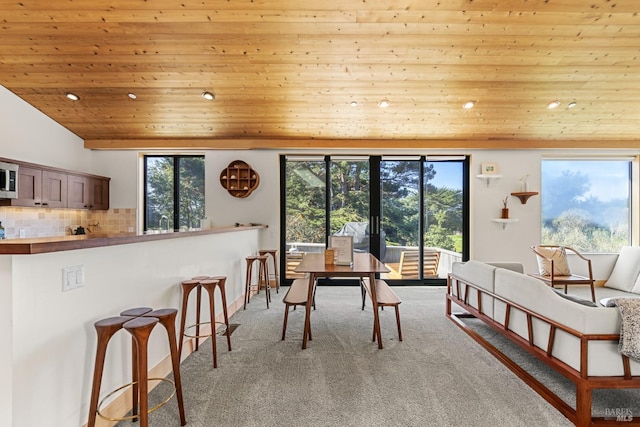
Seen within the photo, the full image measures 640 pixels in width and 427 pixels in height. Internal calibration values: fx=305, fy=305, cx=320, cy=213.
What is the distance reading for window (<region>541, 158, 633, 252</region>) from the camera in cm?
552

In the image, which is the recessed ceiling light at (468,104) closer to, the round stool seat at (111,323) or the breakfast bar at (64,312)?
the breakfast bar at (64,312)

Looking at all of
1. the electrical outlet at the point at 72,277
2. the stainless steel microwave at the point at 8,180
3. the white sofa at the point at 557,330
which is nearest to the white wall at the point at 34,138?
the stainless steel microwave at the point at 8,180

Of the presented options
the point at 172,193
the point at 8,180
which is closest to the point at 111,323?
the point at 8,180

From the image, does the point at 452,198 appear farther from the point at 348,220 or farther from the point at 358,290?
the point at 358,290

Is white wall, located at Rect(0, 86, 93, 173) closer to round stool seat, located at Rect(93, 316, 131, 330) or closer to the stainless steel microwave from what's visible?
the stainless steel microwave

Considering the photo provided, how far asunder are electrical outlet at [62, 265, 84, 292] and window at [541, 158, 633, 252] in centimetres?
656

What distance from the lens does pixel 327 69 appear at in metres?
3.56

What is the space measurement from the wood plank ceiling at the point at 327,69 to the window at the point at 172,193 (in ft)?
1.56

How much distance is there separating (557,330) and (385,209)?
3.55m

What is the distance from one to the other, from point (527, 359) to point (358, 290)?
8.67 ft

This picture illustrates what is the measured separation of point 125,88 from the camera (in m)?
3.89

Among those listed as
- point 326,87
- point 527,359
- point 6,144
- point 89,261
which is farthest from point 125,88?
point 527,359

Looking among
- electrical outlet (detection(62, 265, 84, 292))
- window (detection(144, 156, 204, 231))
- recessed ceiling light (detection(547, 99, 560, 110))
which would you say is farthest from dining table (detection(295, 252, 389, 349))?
recessed ceiling light (detection(547, 99, 560, 110))

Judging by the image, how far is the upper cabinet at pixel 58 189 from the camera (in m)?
3.79
